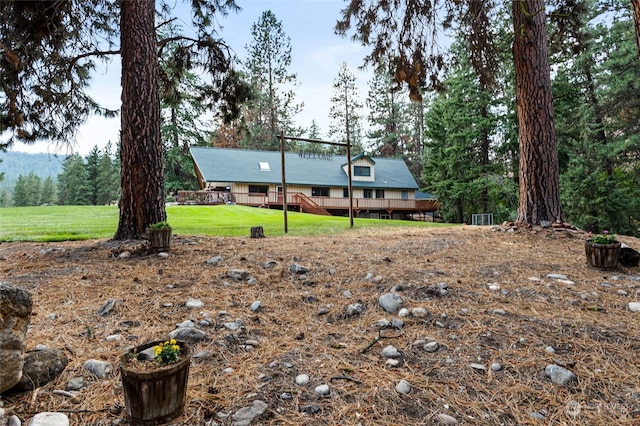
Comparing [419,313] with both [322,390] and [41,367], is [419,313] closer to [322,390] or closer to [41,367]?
[322,390]

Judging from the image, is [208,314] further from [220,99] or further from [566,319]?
[220,99]

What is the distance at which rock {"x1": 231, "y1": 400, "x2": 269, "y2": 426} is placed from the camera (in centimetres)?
120

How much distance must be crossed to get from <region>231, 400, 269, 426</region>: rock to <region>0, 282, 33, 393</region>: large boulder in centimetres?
86

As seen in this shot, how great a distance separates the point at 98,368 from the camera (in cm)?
149

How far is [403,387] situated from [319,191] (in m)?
21.8

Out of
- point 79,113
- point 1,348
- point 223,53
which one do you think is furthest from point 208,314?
point 79,113

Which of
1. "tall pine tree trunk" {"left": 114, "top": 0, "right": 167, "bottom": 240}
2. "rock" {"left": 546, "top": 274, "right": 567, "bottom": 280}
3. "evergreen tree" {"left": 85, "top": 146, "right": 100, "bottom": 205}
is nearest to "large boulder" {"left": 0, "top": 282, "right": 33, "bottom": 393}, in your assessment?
"tall pine tree trunk" {"left": 114, "top": 0, "right": 167, "bottom": 240}

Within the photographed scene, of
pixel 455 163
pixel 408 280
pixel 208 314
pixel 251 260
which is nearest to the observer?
pixel 208 314

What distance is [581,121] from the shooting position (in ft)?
42.2

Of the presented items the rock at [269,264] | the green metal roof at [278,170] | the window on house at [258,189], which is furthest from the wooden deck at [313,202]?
the rock at [269,264]

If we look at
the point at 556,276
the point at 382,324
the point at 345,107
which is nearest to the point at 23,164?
the point at 345,107

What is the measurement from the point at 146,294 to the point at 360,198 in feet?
70.0

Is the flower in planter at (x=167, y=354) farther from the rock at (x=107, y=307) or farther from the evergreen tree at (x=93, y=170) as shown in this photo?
the evergreen tree at (x=93, y=170)

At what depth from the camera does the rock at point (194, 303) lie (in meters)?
2.27
